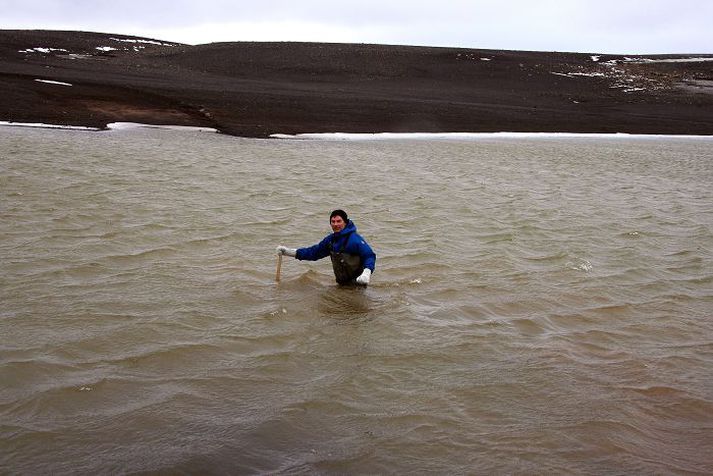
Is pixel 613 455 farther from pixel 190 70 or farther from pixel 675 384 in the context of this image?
pixel 190 70

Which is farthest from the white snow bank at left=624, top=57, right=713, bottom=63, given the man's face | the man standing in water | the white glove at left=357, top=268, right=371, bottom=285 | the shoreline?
the white glove at left=357, top=268, right=371, bottom=285

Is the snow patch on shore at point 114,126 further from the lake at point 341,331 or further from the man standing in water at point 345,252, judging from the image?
the man standing in water at point 345,252

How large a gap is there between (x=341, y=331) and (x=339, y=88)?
28530 millimetres

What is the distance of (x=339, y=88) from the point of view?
34.6 metres

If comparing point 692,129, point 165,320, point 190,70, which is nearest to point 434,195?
point 165,320

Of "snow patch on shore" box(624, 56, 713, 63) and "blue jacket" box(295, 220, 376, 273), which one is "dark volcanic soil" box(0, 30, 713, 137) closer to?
"snow patch on shore" box(624, 56, 713, 63)

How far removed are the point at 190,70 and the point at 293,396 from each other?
117ft

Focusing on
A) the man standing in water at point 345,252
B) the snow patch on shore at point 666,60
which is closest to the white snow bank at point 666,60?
the snow patch on shore at point 666,60

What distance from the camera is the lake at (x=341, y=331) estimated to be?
497 centimetres

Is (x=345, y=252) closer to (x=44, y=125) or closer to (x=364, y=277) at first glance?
(x=364, y=277)

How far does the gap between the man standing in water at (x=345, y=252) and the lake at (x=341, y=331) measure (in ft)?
0.85

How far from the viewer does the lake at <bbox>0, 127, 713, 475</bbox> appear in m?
4.97

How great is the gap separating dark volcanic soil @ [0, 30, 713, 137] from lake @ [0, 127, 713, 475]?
32.9 feet

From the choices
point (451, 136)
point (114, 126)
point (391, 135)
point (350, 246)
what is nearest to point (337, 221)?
point (350, 246)
